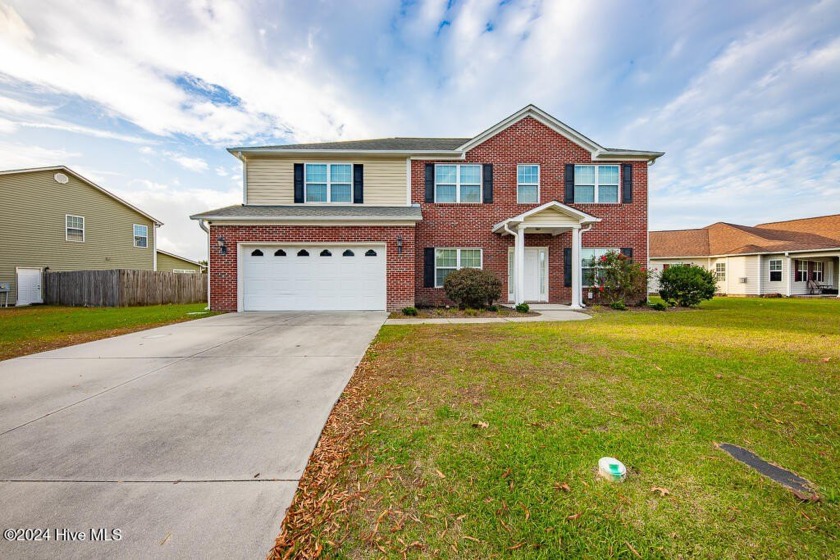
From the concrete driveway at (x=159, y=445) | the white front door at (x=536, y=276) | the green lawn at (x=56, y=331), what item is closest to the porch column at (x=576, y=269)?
the white front door at (x=536, y=276)

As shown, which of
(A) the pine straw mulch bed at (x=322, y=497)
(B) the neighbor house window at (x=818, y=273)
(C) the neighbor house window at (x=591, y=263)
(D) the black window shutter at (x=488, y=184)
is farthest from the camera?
(B) the neighbor house window at (x=818, y=273)

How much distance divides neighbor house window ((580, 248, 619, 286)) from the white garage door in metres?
7.90

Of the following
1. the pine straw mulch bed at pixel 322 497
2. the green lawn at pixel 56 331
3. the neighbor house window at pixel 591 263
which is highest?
the neighbor house window at pixel 591 263

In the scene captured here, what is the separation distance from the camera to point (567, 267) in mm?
12359

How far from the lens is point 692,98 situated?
14.5m

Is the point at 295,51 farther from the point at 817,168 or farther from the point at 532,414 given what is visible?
the point at 817,168

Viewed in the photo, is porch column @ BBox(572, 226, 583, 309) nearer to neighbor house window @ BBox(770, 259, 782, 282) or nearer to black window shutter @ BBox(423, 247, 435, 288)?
black window shutter @ BBox(423, 247, 435, 288)

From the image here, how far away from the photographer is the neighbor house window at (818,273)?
21000 millimetres

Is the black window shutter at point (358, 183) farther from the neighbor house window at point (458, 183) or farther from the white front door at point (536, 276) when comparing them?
the white front door at point (536, 276)

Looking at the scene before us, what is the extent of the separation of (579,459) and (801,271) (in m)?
30.2

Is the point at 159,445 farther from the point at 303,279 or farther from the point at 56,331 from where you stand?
the point at 303,279

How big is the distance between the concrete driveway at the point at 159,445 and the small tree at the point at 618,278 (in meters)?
10.4

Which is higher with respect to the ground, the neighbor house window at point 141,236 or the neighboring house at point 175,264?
the neighbor house window at point 141,236

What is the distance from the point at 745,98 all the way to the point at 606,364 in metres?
18.8
